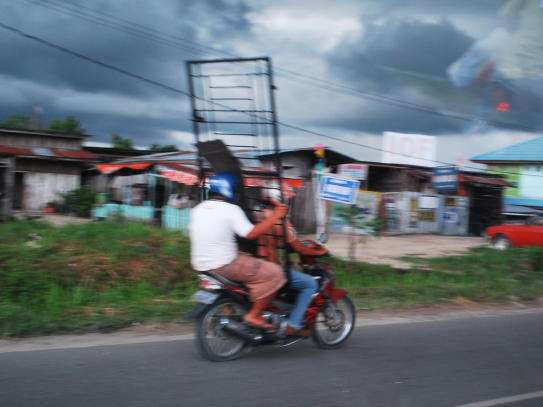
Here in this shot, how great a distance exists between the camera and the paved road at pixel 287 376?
15.2ft

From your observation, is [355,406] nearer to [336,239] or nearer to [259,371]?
[259,371]

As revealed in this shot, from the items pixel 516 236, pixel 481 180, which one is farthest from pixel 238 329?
pixel 481 180

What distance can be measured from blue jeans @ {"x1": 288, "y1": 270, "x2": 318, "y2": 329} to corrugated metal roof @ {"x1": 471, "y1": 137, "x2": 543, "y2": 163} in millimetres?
33838

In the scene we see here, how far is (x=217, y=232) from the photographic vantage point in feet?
17.8

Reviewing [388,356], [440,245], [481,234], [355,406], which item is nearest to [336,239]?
[440,245]

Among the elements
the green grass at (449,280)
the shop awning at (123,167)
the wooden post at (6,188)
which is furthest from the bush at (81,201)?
the green grass at (449,280)

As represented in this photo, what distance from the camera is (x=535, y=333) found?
7734 mm

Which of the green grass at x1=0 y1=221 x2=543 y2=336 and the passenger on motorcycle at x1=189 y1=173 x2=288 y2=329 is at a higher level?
the passenger on motorcycle at x1=189 y1=173 x2=288 y2=329

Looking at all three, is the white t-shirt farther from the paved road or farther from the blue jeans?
the paved road

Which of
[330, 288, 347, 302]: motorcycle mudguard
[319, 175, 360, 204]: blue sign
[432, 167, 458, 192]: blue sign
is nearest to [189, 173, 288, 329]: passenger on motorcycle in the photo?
[330, 288, 347, 302]: motorcycle mudguard

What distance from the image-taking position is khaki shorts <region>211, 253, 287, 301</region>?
548cm

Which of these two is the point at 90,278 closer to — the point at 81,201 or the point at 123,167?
the point at 123,167

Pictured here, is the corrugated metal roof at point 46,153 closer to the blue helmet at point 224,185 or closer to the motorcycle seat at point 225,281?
the blue helmet at point 224,185

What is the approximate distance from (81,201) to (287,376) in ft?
74.1
